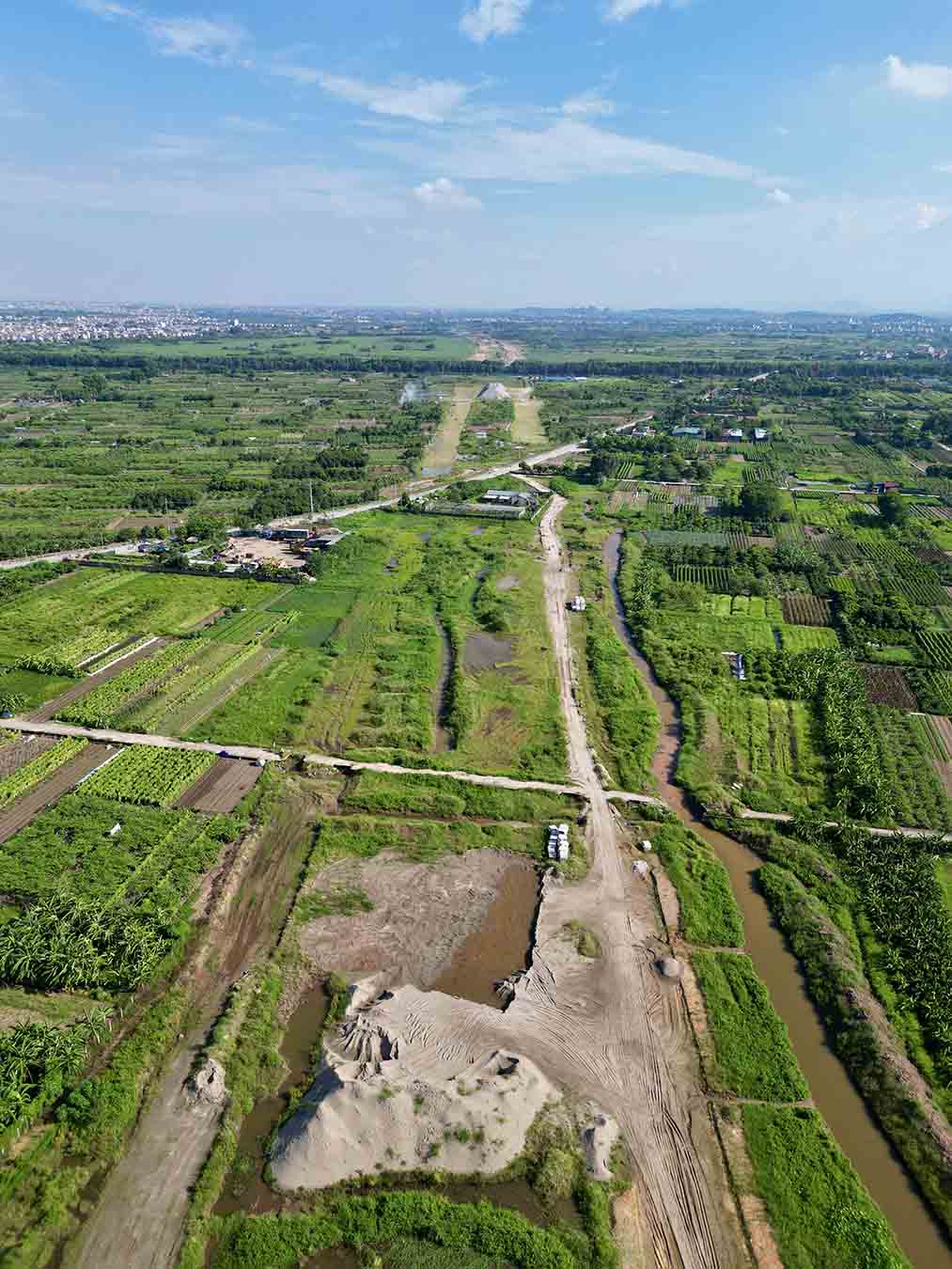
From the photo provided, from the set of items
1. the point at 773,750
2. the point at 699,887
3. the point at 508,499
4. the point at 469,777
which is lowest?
the point at 699,887

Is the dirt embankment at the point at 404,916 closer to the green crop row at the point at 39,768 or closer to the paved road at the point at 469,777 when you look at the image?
the paved road at the point at 469,777

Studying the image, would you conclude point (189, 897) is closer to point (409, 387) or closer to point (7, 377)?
point (409, 387)

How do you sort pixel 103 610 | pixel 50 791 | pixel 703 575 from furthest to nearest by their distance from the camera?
pixel 703 575 < pixel 103 610 < pixel 50 791

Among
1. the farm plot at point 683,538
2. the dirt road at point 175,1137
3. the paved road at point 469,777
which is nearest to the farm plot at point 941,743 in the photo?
the paved road at point 469,777

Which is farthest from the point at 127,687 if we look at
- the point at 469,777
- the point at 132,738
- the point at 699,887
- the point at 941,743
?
the point at 941,743

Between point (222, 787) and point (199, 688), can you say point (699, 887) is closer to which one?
point (222, 787)

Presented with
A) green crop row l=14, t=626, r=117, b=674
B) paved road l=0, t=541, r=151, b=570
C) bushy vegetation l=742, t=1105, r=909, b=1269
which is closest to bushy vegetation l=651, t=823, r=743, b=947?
bushy vegetation l=742, t=1105, r=909, b=1269

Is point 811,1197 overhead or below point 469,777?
below
